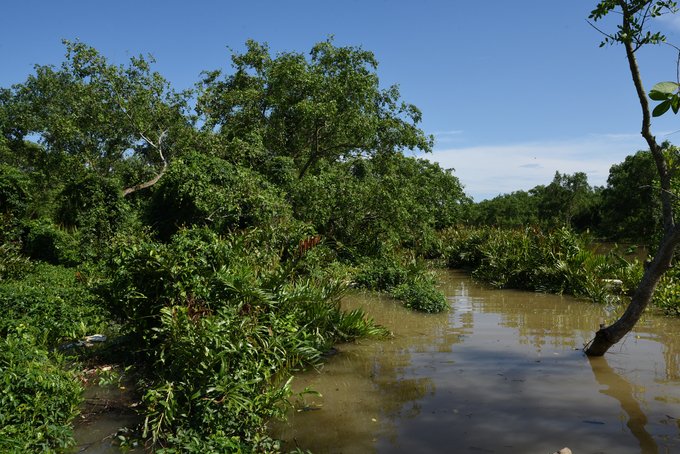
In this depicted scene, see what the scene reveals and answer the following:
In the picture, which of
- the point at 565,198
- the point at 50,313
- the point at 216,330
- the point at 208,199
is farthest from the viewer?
the point at 565,198

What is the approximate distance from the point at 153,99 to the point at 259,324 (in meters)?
17.1

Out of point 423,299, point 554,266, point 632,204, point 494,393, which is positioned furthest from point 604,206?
point 494,393

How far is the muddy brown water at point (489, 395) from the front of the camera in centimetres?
419

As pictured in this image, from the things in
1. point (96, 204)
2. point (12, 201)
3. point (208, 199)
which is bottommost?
point (12, 201)

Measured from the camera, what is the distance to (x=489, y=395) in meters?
5.33

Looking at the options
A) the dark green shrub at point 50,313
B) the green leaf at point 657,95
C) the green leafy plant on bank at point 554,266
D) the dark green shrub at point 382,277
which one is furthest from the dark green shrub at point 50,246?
the green leaf at point 657,95

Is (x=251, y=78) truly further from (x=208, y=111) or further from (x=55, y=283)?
(x=55, y=283)

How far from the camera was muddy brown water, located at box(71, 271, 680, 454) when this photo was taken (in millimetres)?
4191

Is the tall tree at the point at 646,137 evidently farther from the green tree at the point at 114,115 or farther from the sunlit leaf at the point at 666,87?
the green tree at the point at 114,115

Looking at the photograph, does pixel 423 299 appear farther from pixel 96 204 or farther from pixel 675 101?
pixel 96 204

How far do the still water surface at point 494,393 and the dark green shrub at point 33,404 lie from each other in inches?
75.6

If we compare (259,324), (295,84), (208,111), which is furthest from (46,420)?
(208,111)

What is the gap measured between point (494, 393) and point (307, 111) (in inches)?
465

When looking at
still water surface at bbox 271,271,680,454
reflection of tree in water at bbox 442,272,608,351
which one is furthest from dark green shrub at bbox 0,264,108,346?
reflection of tree in water at bbox 442,272,608,351
